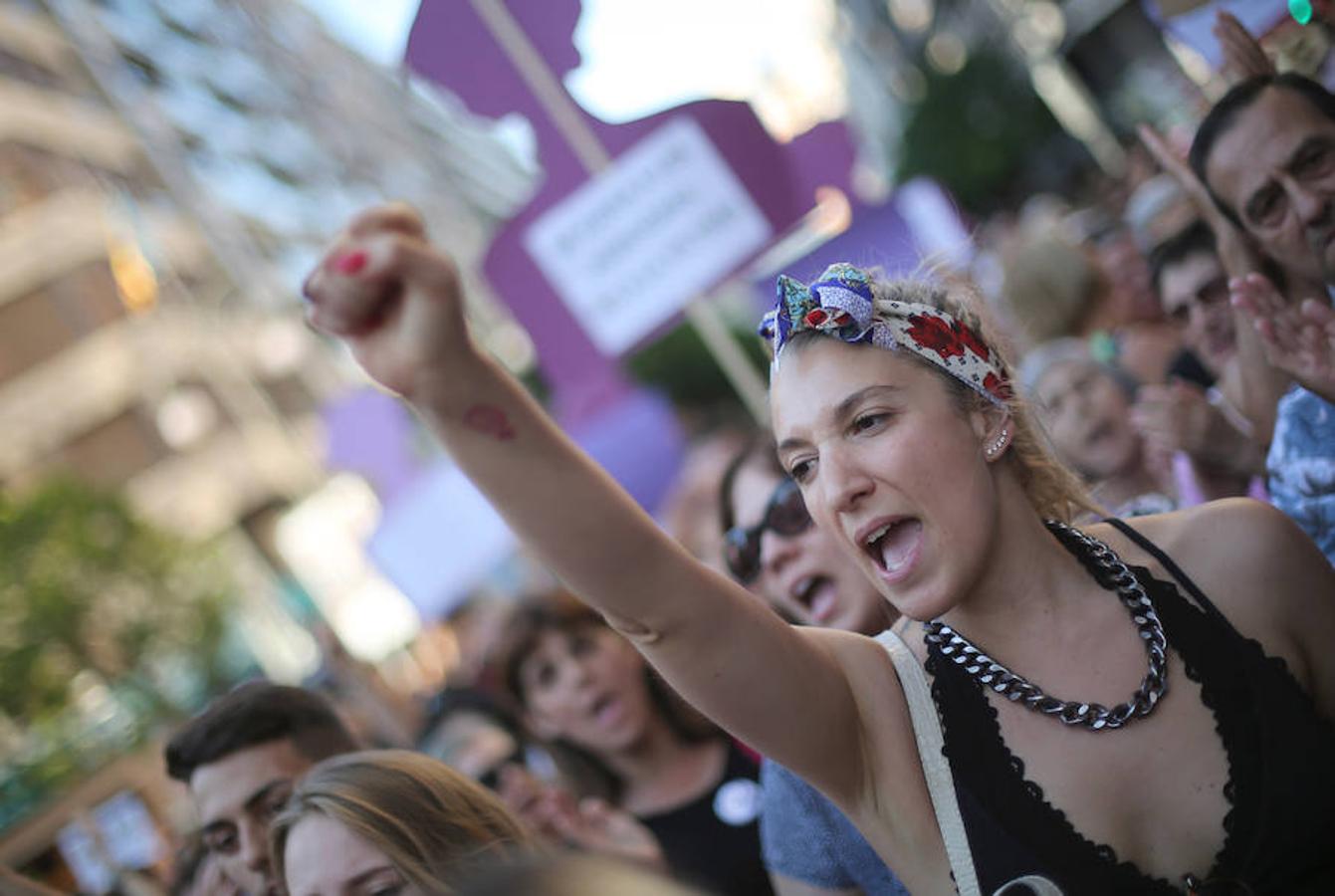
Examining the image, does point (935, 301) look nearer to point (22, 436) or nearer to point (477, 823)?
point (477, 823)

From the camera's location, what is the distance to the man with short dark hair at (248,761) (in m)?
2.69

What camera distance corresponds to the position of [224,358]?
3516 centimetres

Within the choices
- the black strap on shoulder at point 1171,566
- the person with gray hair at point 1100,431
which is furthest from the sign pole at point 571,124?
the black strap on shoulder at point 1171,566

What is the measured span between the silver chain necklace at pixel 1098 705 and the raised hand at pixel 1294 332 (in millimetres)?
743

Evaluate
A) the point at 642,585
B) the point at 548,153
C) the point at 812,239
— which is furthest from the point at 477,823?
the point at 812,239

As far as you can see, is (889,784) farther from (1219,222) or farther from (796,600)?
(1219,222)

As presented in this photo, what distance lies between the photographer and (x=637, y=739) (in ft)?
11.7

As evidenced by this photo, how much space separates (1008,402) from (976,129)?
23057 mm

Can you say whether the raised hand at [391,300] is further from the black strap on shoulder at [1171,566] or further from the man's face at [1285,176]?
the man's face at [1285,176]

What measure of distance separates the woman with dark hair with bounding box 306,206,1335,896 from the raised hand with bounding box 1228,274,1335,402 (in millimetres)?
520

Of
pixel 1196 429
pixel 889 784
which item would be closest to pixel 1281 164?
pixel 1196 429

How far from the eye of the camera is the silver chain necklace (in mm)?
1729

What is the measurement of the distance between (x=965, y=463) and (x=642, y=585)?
60cm

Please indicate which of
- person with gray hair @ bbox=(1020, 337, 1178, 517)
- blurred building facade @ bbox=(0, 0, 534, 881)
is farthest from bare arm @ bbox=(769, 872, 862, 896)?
blurred building facade @ bbox=(0, 0, 534, 881)
